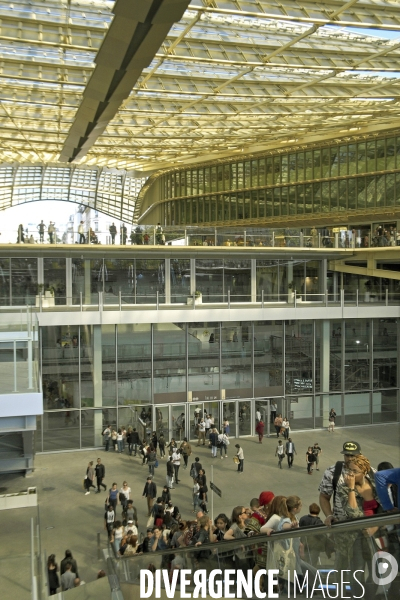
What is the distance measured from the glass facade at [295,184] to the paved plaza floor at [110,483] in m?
12.3

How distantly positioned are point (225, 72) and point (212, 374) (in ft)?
38.7

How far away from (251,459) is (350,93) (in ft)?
47.7

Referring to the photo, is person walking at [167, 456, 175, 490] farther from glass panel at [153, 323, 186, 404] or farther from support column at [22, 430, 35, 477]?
glass panel at [153, 323, 186, 404]

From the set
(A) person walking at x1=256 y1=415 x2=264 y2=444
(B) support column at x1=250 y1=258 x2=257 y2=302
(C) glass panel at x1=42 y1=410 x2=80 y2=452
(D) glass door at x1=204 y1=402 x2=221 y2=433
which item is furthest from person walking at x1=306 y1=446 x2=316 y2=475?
(C) glass panel at x1=42 y1=410 x2=80 y2=452

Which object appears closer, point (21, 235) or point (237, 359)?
point (21, 235)

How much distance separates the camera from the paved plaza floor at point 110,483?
15.3 meters

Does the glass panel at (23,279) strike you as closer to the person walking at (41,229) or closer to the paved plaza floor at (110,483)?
the person walking at (41,229)

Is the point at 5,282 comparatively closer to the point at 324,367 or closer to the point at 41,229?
the point at 41,229

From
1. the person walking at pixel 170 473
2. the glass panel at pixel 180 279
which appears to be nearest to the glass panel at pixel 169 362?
the glass panel at pixel 180 279

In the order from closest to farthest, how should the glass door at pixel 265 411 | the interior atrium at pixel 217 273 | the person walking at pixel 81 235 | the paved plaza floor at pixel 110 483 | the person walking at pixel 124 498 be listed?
the paved plaza floor at pixel 110 483, the person walking at pixel 124 498, the interior atrium at pixel 217 273, the person walking at pixel 81 235, the glass door at pixel 265 411

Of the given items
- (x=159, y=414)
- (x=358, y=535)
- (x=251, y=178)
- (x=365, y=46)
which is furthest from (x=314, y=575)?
(x=251, y=178)

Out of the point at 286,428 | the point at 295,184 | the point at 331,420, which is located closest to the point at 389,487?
the point at 286,428

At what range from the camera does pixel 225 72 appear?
22.7 m

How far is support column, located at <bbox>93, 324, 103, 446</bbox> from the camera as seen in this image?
25.0 meters
